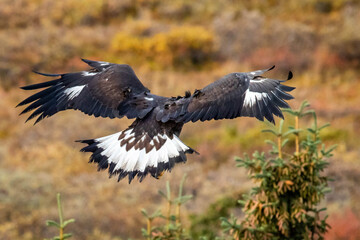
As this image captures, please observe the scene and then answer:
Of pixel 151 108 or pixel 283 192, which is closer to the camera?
pixel 283 192

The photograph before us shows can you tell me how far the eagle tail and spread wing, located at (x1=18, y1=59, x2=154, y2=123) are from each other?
0.59 ft

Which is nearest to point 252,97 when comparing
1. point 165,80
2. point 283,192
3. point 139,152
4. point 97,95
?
point 283,192

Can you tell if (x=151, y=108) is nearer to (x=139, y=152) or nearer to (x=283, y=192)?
(x=139, y=152)

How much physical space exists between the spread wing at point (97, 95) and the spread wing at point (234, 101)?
1.19 ft

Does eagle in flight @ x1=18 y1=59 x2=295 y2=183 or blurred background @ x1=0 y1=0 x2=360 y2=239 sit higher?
blurred background @ x1=0 y1=0 x2=360 y2=239

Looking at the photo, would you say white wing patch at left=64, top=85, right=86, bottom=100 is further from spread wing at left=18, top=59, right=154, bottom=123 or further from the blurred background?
the blurred background

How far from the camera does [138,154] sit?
4641 mm

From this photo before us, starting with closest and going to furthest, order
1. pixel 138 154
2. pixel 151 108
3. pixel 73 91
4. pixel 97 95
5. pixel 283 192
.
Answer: pixel 283 192, pixel 138 154, pixel 151 108, pixel 97 95, pixel 73 91

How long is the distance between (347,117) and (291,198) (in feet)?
40.0

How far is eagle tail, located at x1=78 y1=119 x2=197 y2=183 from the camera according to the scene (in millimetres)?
4496

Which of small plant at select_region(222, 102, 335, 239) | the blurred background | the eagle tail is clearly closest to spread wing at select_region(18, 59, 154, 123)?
the eagle tail

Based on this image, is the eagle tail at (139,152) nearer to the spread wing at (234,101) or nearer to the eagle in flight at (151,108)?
the eagle in flight at (151,108)

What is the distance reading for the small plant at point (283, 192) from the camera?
446 centimetres

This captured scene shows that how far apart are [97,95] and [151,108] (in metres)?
0.51
